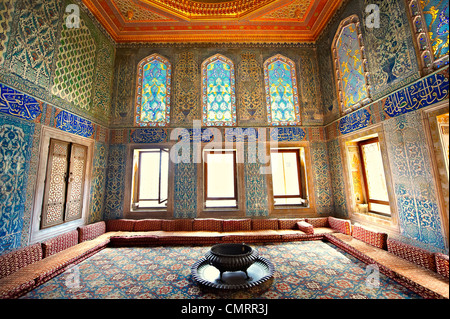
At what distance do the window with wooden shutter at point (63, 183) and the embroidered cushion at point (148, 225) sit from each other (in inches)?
49.4

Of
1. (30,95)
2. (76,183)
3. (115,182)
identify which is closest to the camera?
(30,95)

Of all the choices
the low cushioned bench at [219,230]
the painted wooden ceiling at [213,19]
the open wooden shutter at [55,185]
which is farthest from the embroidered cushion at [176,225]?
the painted wooden ceiling at [213,19]

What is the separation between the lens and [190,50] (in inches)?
222

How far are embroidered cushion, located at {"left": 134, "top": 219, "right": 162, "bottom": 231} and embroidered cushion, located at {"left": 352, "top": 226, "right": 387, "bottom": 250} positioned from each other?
14.8 feet

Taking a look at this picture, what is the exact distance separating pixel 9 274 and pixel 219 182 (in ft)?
13.4

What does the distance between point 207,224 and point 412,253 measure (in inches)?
151

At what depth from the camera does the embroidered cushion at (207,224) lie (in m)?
4.70

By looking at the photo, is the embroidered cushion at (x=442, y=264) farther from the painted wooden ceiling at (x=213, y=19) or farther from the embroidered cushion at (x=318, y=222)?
the painted wooden ceiling at (x=213, y=19)

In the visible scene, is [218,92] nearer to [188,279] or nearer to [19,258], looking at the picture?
[188,279]

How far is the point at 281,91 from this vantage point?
554 centimetres

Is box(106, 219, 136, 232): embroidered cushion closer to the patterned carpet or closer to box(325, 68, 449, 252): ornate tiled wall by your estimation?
the patterned carpet

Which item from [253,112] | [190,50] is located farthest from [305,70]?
[190,50]

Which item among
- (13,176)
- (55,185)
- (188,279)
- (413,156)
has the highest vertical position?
(413,156)

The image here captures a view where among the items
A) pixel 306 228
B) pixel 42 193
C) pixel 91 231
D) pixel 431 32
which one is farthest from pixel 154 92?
pixel 431 32
